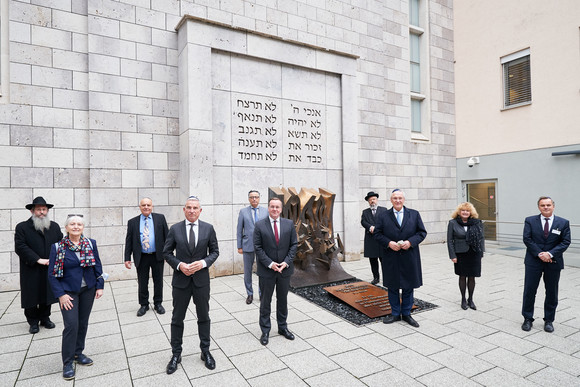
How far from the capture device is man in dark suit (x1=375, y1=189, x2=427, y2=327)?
5.23m

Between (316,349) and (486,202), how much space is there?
36.9 feet

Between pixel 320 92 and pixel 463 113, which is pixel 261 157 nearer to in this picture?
pixel 320 92

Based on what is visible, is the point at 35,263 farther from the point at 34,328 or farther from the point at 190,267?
the point at 190,267

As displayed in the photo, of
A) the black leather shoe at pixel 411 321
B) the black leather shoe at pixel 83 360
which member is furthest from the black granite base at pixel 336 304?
the black leather shoe at pixel 83 360

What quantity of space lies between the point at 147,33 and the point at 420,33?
991cm

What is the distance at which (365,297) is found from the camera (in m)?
6.27

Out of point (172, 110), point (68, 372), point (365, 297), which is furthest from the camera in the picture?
point (172, 110)

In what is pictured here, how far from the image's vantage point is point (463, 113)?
13.7 m

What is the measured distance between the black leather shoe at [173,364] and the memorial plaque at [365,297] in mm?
2862

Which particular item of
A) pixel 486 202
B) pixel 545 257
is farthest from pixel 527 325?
pixel 486 202

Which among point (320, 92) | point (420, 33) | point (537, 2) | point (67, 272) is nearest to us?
point (67, 272)

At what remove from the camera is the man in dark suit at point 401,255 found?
5230 mm

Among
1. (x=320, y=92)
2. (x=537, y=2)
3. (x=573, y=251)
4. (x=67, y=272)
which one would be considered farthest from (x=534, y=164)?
(x=67, y=272)

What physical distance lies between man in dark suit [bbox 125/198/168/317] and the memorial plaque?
2966 millimetres
